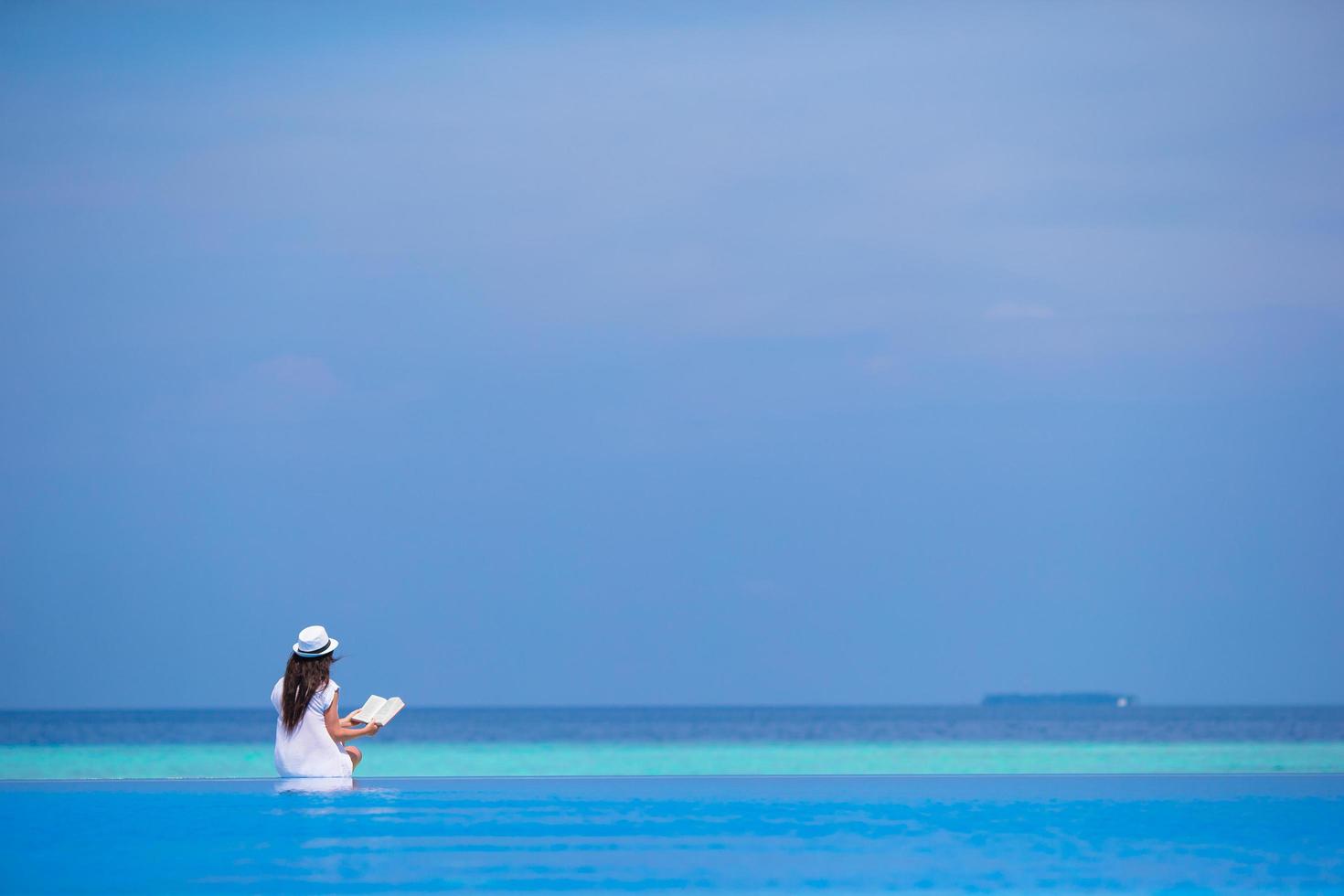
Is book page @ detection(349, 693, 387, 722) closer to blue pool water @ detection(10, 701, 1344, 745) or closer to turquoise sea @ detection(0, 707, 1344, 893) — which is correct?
turquoise sea @ detection(0, 707, 1344, 893)

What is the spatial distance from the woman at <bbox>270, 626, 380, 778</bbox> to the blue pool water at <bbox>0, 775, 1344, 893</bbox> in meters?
0.21

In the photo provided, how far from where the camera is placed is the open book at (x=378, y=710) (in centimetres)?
805

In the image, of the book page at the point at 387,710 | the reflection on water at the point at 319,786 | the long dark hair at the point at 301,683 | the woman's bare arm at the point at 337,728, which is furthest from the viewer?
the reflection on water at the point at 319,786

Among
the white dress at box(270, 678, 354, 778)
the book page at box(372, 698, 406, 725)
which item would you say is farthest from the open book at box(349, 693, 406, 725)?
the white dress at box(270, 678, 354, 778)

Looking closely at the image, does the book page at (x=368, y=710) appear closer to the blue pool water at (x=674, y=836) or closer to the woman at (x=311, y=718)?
the woman at (x=311, y=718)

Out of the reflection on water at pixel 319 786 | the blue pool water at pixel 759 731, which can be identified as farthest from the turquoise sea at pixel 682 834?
the blue pool water at pixel 759 731

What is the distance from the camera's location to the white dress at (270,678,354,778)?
7.84 metres

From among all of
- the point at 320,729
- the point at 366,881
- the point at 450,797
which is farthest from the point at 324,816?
the point at 366,881

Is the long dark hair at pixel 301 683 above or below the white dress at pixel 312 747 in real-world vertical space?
above

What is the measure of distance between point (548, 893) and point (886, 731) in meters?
40.2

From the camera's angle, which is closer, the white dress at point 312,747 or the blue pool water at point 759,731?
the white dress at point 312,747

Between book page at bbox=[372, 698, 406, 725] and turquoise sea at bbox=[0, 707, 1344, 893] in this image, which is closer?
turquoise sea at bbox=[0, 707, 1344, 893]

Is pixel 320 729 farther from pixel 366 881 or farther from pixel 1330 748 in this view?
pixel 1330 748

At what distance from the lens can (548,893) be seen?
5.32m
